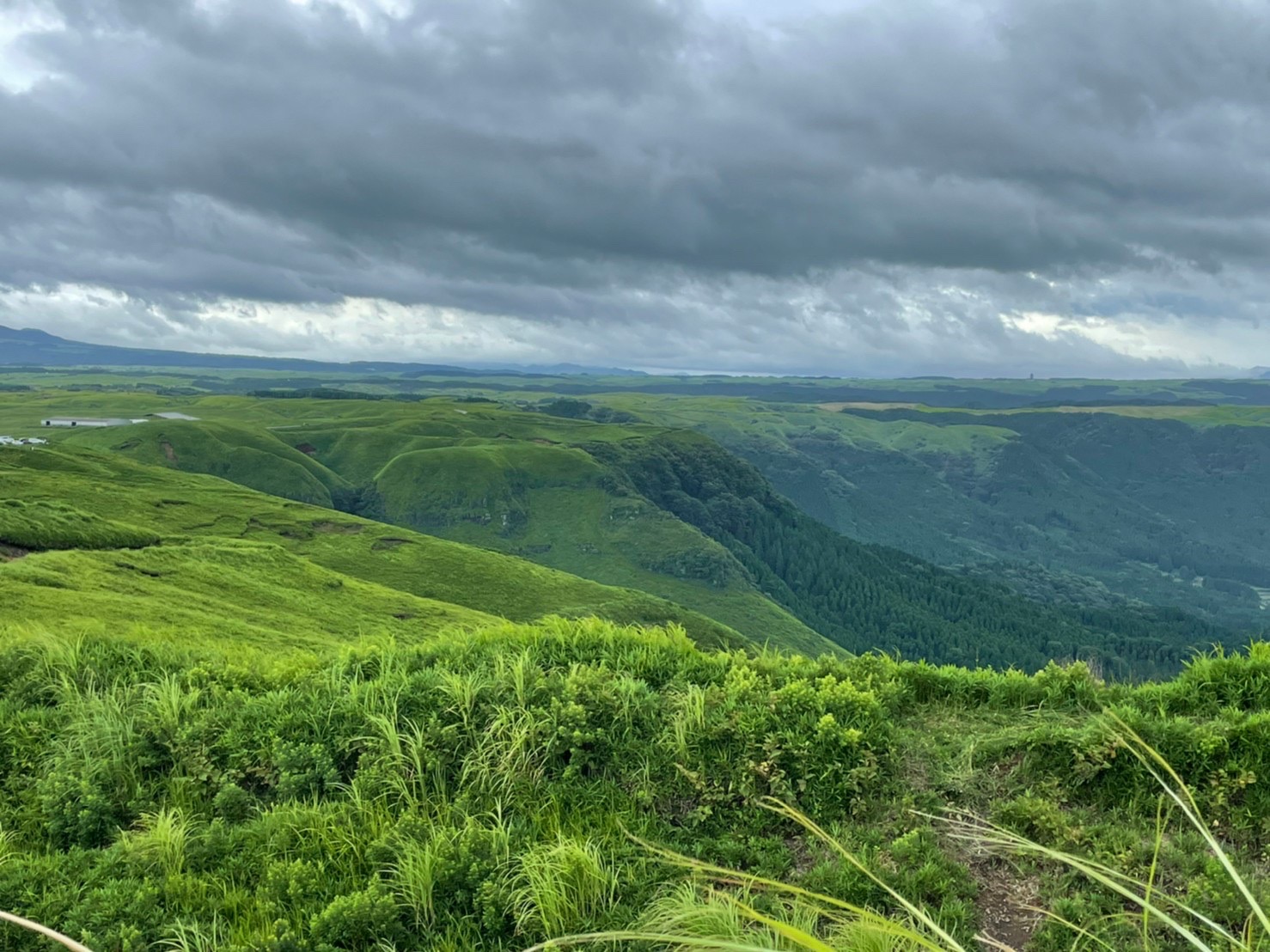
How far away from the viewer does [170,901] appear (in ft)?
20.1

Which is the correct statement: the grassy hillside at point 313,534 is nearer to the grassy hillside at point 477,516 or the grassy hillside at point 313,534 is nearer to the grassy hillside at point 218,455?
the grassy hillside at point 477,516

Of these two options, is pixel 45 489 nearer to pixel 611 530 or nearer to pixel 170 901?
pixel 170 901

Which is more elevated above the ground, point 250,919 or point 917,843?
point 917,843

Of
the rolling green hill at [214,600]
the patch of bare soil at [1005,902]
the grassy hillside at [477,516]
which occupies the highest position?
the patch of bare soil at [1005,902]

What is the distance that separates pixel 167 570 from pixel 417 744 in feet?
130

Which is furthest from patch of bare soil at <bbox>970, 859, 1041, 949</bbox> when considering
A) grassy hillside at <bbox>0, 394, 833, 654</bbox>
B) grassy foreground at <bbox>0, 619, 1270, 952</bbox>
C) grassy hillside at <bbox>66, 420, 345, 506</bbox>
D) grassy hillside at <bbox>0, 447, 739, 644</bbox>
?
grassy hillside at <bbox>66, 420, 345, 506</bbox>

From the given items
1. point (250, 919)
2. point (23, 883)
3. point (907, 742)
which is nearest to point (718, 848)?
point (907, 742)

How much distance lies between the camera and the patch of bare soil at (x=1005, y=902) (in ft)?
18.8

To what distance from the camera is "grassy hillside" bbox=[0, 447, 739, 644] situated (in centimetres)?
7131

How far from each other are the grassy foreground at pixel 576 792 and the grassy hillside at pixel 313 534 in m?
60.5

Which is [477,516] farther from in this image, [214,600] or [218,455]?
[214,600]

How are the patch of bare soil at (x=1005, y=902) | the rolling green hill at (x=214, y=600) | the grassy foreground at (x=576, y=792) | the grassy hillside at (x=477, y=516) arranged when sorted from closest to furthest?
the patch of bare soil at (x=1005, y=902)
the grassy foreground at (x=576, y=792)
the rolling green hill at (x=214, y=600)
the grassy hillside at (x=477, y=516)

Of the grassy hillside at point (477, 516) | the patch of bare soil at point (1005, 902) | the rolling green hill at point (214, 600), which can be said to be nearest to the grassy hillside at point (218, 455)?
the grassy hillside at point (477, 516)

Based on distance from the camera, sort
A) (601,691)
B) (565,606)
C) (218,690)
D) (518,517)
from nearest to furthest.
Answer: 1. (601,691)
2. (218,690)
3. (565,606)
4. (518,517)
